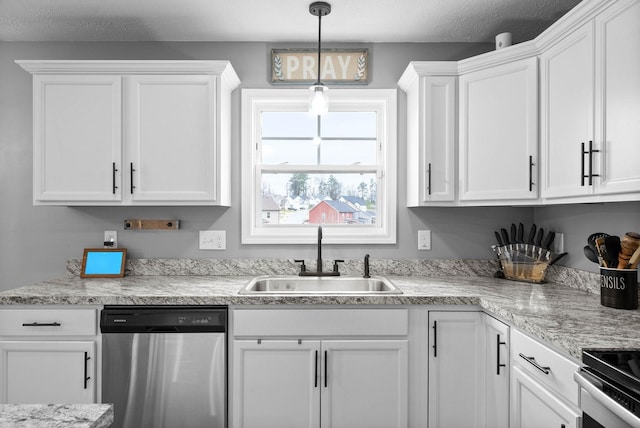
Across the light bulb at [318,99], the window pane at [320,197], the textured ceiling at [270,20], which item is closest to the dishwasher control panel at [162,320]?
the window pane at [320,197]

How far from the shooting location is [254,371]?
192cm

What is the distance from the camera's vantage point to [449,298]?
6.34 feet

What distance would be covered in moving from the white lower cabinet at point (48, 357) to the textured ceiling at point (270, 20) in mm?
1666

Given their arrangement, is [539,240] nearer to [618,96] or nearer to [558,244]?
[558,244]

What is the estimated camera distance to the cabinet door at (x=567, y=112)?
169 cm

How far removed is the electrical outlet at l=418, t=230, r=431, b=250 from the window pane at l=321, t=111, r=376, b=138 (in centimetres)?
73

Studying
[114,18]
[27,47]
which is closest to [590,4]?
[114,18]

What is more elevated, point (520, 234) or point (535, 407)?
point (520, 234)

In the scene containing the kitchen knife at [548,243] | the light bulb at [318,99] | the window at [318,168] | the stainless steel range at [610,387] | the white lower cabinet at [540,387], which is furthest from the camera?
the window at [318,168]

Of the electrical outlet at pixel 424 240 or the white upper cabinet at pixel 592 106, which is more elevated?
the white upper cabinet at pixel 592 106

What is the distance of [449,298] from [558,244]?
92 cm

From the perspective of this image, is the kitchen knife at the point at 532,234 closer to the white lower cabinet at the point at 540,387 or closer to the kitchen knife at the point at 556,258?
the kitchen knife at the point at 556,258

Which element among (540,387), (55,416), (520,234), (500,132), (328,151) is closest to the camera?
(55,416)

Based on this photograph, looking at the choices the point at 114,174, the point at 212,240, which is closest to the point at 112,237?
the point at 114,174
